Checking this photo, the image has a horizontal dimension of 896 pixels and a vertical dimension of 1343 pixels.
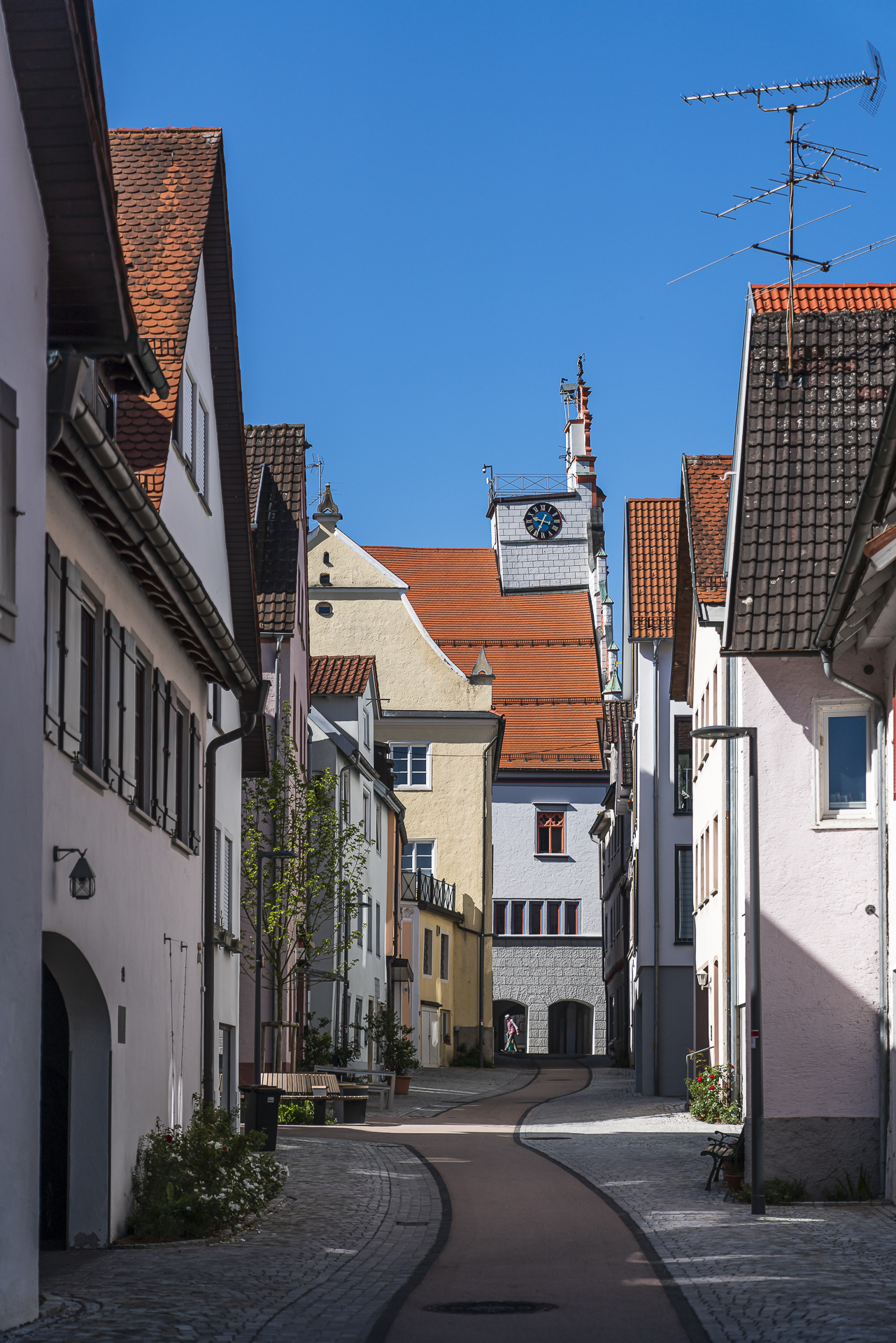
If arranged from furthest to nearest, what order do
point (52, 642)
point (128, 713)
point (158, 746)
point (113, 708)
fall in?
point (158, 746) → point (128, 713) → point (113, 708) → point (52, 642)

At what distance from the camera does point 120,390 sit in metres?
13.3

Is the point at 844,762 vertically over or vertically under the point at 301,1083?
over

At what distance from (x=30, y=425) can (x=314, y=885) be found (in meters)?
21.3

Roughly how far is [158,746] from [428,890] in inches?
1473

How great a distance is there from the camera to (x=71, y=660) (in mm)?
12219

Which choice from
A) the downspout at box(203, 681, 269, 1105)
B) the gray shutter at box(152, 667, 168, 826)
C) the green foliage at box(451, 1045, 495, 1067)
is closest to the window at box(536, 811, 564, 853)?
the green foliage at box(451, 1045, 495, 1067)

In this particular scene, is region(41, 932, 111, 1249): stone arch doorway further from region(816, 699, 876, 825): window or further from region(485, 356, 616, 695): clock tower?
region(485, 356, 616, 695): clock tower

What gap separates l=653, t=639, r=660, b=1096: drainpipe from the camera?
35.9 metres

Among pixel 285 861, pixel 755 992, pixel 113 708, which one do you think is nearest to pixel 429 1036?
pixel 285 861

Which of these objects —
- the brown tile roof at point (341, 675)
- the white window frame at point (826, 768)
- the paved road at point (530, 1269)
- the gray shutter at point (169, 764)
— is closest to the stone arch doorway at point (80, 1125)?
the paved road at point (530, 1269)

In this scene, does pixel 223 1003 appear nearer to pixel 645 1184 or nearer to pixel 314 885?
pixel 645 1184

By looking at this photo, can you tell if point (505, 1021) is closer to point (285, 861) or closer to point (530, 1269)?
point (285, 861)

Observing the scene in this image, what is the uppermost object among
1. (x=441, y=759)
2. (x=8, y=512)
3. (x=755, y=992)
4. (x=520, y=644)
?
(x=520, y=644)

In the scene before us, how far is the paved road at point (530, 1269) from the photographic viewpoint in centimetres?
987
